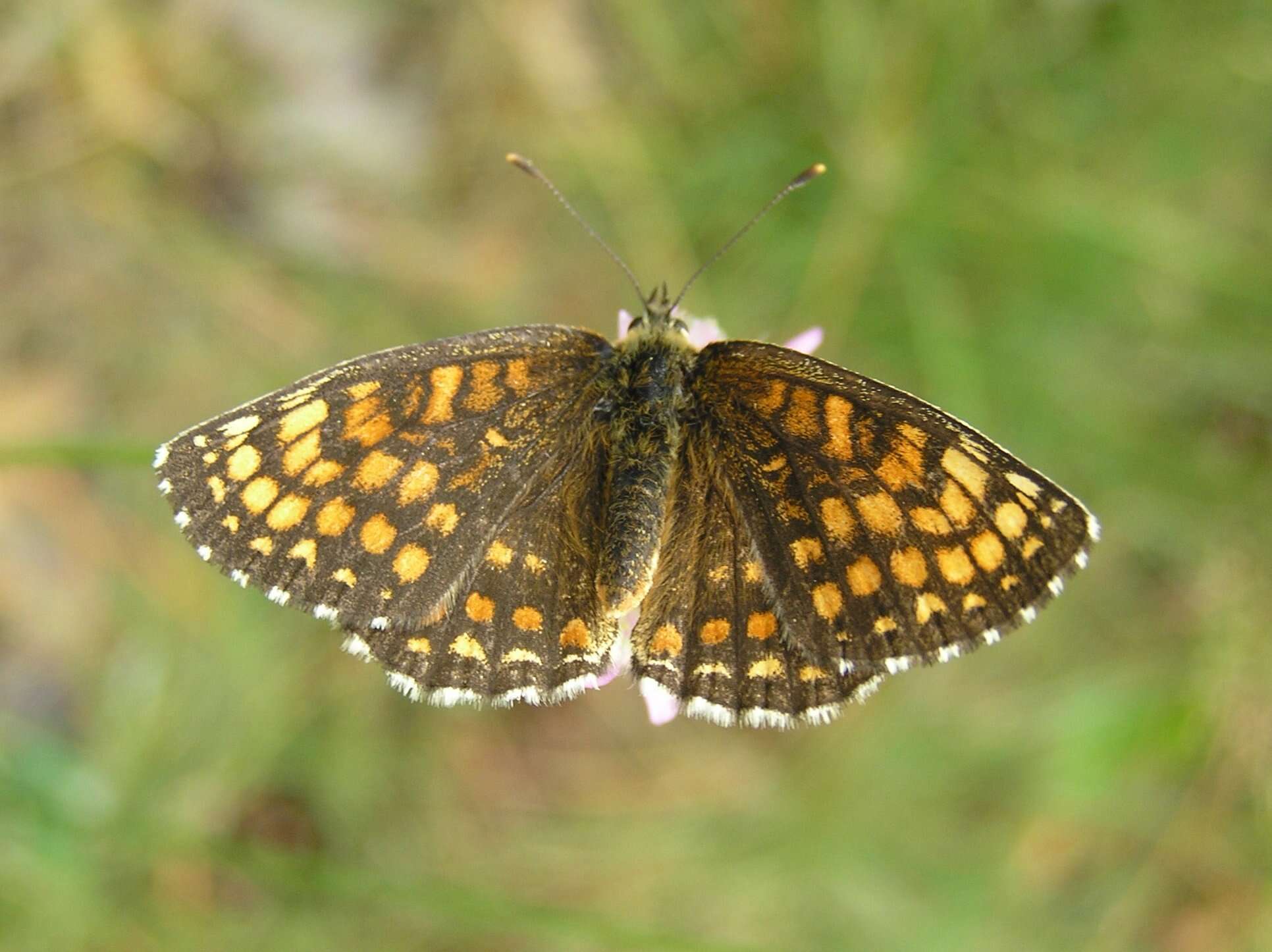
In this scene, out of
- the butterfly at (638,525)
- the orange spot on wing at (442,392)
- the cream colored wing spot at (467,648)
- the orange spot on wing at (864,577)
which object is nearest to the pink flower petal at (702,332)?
the butterfly at (638,525)

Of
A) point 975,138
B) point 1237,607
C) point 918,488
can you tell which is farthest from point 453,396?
point 1237,607

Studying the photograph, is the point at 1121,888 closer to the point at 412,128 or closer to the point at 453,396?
the point at 453,396

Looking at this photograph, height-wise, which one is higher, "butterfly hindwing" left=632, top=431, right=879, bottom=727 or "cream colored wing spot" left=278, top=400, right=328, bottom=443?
"cream colored wing spot" left=278, top=400, right=328, bottom=443

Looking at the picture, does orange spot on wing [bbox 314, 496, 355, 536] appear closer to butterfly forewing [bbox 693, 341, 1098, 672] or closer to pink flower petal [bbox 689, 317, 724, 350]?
butterfly forewing [bbox 693, 341, 1098, 672]

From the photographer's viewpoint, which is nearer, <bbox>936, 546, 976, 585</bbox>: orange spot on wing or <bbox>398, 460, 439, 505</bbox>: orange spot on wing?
<bbox>936, 546, 976, 585</bbox>: orange spot on wing

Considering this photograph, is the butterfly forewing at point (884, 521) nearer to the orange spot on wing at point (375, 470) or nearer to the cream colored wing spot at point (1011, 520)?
the cream colored wing spot at point (1011, 520)

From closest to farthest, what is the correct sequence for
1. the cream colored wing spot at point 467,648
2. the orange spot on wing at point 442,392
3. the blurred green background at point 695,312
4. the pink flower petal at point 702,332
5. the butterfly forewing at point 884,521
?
1. the butterfly forewing at point 884,521
2. the cream colored wing spot at point 467,648
3. the orange spot on wing at point 442,392
4. the pink flower petal at point 702,332
5. the blurred green background at point 695,312

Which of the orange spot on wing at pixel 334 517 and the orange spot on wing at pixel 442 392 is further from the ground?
the orange spot on wing at pixel 442 392

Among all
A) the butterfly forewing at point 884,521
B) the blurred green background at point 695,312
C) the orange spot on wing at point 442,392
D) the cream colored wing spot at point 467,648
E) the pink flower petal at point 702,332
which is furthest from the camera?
the blurred green background at point 695,312

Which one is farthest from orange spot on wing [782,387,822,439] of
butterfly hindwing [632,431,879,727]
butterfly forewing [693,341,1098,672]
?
butterfly hindwing [632,431,879,727]
